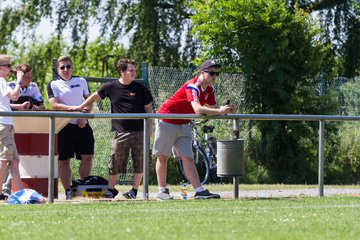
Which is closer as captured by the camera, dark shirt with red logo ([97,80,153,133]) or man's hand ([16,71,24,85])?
man's hand ([16,71,24,85])

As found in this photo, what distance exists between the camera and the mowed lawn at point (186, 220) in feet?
26.9

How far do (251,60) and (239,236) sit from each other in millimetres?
13175

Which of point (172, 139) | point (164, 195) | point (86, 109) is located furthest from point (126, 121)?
point (164, 195)

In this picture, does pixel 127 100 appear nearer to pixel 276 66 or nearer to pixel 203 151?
pixel 203 151

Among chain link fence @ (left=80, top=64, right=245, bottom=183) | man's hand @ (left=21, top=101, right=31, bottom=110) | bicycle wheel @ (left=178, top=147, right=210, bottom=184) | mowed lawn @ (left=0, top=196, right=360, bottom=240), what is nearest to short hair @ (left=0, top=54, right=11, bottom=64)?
man's hand @ (left=21, top=101, right=31, bottom=110)

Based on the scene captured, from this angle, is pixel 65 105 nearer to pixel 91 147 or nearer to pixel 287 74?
pixel 91 147

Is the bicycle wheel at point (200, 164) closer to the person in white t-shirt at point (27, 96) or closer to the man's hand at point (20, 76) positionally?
the person in white t-shirt at point (27, 96)

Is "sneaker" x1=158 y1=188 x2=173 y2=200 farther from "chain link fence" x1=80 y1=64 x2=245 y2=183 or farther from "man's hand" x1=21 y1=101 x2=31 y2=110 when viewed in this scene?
"chain link fence" x1=80 y1=64 x2=245 y2=183

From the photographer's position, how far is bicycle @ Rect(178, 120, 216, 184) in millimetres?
18844

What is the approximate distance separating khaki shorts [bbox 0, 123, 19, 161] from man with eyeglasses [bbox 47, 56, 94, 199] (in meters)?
1.05

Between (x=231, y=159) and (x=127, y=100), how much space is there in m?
1.53

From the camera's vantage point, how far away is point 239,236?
26.3 feet

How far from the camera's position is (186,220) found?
9477mm

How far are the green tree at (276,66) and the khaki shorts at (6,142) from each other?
331 inches
